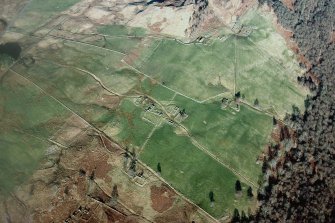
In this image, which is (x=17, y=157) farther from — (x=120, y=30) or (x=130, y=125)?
(x=120, y=30)

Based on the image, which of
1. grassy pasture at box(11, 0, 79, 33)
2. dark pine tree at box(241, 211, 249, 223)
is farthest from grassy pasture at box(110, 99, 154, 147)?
grassy pasture at box(11, 0, 79, 33)

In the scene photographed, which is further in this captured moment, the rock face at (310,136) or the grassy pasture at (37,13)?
the grassy pasture at (37,13)

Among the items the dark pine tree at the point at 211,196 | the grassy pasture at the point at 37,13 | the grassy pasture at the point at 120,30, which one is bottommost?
the dark pine tree at the point at 211,196

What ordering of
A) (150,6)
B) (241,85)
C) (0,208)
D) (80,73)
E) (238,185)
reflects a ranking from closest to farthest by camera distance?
(0,208), (238,185), (80,73), (241,85), (150,6)

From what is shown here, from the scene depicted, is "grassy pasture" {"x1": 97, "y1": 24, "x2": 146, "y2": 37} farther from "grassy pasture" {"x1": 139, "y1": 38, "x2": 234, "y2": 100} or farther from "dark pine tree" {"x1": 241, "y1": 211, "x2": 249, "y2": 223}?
A: "dark pine tree" {"x1": 241, "y1": 211, "x2": 249, "y2": 223}

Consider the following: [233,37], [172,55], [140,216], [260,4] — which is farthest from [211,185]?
A: [260,4]

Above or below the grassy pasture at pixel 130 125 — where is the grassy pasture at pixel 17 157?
below

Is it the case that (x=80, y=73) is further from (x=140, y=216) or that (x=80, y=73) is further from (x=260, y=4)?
(x=260, y=4)

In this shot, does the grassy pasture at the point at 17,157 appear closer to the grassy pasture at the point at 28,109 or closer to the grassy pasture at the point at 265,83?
the grassy pasture at the point at 28,109

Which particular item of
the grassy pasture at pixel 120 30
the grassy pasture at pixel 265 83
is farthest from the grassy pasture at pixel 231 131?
the grassy pasture at pixel 120 30
